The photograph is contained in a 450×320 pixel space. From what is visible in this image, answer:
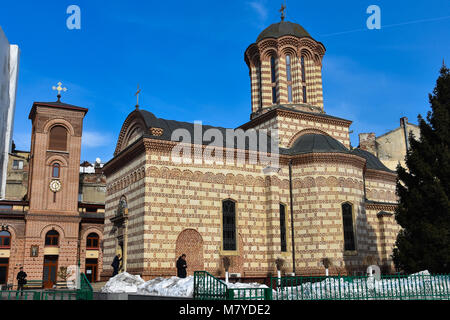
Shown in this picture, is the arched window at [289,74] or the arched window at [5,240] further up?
the arched window at [289,74]

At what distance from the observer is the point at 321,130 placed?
2577cm

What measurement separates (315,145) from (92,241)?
20819 mm

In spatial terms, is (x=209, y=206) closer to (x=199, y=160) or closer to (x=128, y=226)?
(x=199, y=160)

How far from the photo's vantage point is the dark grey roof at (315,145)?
73.6 ft

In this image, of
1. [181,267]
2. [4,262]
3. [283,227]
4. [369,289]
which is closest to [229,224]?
[283,227]

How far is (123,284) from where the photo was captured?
15.6m

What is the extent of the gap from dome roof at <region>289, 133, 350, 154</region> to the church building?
0.24 feet

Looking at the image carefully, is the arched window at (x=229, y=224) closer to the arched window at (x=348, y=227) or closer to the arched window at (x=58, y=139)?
the arched window at (x=348, y=227)

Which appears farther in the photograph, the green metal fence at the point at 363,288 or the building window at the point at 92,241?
the building window at the point at 92,241

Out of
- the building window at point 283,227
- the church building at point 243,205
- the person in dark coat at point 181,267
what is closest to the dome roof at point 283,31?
the church building at point 243,205

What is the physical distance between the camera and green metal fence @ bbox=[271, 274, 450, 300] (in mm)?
11516

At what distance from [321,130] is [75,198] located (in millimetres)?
19635

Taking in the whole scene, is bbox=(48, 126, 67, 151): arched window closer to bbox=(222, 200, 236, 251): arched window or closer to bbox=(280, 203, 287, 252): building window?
bbox=(222, 200, 236, 251): arched window
